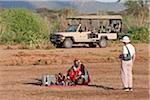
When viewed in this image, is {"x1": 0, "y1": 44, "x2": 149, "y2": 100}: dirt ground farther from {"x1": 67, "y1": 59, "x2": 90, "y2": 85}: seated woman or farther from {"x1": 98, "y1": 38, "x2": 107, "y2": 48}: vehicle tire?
{"x1": 98, "y1": 38, "x2": 107, "y2": 48}: vehicle tire

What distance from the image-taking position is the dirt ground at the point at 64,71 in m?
18.1

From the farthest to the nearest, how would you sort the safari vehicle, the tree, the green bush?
the tree < the green bush < the safari vehicle

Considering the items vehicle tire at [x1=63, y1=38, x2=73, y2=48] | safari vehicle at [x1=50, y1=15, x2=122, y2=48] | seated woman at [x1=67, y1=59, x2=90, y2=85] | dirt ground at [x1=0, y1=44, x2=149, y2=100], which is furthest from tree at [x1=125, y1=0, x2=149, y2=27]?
seated woman at [x1=67, y1=59, x2=90, y2=85]

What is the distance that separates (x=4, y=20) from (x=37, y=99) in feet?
100

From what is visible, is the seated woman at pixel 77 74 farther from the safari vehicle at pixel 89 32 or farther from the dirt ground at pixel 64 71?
the safari vehicle at pixel 89 32

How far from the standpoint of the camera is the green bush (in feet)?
152

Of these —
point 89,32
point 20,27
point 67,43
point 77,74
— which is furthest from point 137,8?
point 77,74

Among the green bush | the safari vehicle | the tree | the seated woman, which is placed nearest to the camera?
the seated woman

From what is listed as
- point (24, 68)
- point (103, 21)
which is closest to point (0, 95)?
point (24, 68)

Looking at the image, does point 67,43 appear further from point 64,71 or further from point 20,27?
point 64,71

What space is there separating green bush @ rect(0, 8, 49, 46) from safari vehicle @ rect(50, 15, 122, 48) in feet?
11.7

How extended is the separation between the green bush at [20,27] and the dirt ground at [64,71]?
529 inches

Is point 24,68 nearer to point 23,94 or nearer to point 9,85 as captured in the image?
point 9,85

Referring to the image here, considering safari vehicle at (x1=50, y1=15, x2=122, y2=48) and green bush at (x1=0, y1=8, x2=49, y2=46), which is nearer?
safari vehicle at (x1=50, y1=15, x2=122, y2=48)
